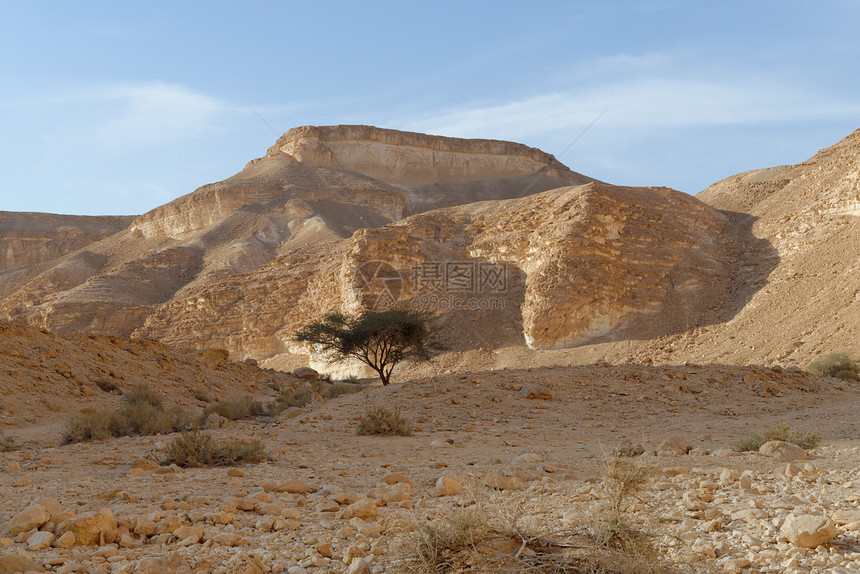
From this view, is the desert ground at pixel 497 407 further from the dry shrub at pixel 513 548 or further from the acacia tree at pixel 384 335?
the acacia tree at pixel 384 335

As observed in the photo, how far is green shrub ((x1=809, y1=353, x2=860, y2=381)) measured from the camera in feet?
60.2

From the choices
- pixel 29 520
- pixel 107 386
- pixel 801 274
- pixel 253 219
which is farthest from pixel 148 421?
pixel 253 219

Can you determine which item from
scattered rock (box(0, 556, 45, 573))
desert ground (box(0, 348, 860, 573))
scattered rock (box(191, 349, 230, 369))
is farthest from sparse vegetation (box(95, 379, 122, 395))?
scattered rock (box(0, 556, 45, 573))

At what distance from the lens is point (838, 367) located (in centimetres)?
1927

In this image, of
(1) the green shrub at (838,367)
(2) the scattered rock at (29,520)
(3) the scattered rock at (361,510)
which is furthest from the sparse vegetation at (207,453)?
(1) the green shrub at (838,367)

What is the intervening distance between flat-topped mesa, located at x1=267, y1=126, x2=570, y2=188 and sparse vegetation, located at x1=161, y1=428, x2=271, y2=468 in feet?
250

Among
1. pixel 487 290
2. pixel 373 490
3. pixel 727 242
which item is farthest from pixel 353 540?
pixel 727 242

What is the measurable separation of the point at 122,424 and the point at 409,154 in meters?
75.7

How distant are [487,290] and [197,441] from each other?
31.4m

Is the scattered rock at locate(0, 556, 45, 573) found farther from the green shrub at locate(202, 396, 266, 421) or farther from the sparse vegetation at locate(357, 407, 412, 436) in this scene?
the green shrub at locate(202, 396, 266, 421)

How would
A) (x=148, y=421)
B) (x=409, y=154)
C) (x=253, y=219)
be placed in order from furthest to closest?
(x=409, y=154)
(x=253, y=219)
(x=148, y=421)

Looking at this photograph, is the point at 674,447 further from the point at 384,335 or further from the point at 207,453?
the point at 384,335

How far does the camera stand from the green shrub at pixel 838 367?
1836 cm

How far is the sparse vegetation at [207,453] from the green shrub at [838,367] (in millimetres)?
16528
